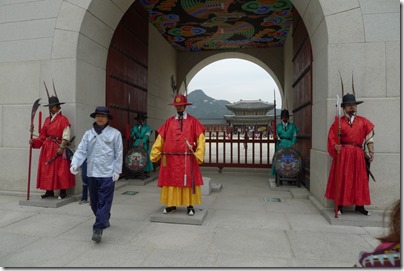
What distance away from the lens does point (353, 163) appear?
146 inches

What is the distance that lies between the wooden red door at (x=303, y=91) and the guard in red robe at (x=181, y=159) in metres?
2.71

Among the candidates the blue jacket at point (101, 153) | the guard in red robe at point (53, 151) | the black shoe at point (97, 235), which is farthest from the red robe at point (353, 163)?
the guard in red robe at point (53, 151)

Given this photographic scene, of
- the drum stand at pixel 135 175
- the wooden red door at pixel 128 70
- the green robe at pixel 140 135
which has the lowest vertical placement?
the drum stand at pixel 135 175

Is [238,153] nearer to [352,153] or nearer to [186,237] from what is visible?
[352,153]

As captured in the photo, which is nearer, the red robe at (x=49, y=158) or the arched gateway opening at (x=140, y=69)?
the red robe at (x=49, y=158)

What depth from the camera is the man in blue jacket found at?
322cm

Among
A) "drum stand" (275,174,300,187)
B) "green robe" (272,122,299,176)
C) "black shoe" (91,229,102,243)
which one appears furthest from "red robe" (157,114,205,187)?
"green robe" (272,122,299,176)

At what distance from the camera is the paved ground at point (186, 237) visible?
8.63 ft

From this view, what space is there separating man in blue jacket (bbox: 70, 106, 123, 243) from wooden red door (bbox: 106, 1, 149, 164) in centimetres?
282

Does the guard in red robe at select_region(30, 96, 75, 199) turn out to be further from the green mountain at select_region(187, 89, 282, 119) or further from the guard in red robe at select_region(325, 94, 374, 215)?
the green mountain at select_region(187, 89, 282, 119)

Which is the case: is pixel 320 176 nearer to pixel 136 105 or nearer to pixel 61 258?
pixel 61 258

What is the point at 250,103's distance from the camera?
133 ft

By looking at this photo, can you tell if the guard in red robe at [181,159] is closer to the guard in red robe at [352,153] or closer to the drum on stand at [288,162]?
the guard in red robe at [352,153]

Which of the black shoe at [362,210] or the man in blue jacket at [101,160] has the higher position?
the man in blue jacket at [101,160]
